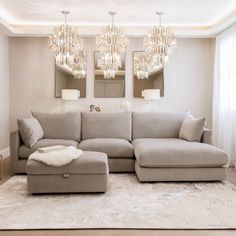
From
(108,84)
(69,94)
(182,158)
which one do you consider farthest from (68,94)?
(182,158)

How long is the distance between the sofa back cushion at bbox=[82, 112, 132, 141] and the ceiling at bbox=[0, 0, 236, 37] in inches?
71.1

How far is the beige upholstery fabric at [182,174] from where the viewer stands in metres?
4.01

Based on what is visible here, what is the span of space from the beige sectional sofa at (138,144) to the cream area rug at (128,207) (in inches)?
7.7

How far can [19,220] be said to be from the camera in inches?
108

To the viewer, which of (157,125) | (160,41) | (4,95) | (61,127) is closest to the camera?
(160,41)

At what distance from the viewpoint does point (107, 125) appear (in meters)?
5.27

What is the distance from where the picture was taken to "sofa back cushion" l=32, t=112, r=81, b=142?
16.8 ft

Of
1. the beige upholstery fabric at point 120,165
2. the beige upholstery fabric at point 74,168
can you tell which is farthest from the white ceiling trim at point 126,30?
the beige upholstery fabric at point 74,168

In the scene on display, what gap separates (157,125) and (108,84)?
63.8 inches

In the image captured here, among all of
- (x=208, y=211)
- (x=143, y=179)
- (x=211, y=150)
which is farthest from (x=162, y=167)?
(x=208, y=211)

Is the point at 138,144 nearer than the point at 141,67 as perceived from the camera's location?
Yes

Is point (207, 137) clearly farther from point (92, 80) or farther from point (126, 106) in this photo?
point (92, 80)

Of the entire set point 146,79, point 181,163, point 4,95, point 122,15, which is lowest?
point 181,163

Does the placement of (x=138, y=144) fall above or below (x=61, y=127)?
below
